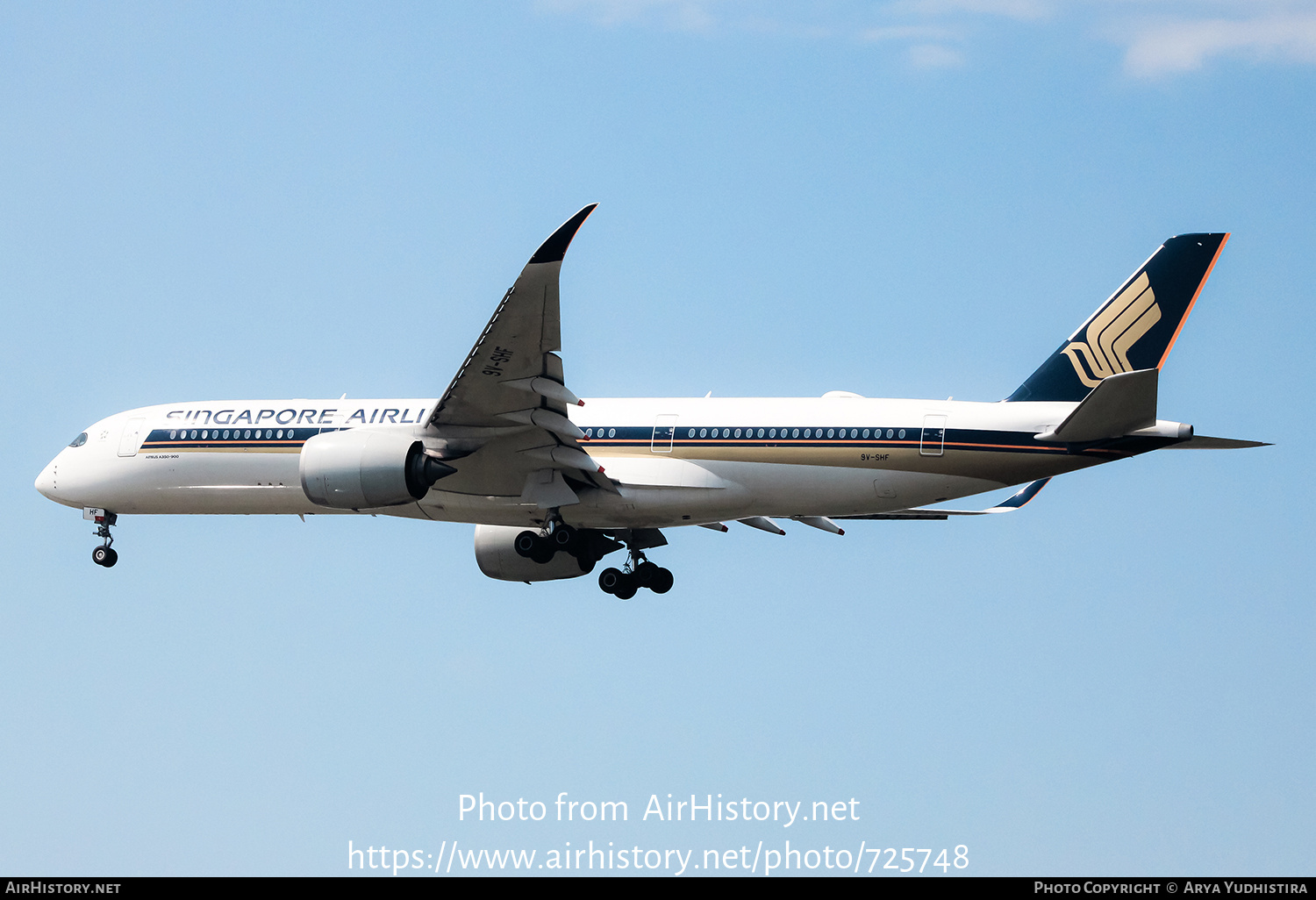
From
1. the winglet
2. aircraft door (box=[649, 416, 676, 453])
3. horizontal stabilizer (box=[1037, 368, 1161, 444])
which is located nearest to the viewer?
the winglet

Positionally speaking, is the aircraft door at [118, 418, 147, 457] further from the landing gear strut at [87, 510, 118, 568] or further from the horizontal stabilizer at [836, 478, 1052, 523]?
the horizontal stabilizer at [836, 478, 1052, 523]

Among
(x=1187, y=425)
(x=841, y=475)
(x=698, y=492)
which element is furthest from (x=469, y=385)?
(x=1187, y=425)

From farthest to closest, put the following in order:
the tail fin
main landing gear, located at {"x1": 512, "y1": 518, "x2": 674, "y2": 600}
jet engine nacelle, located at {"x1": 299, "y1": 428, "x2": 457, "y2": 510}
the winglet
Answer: main landing gear, located at {"x1": 512, "y1": 518, "x2": 674, "y2": 600}, the tail fin, jet engine nacelle, located at {"x1": 299, "y1": 428, "x2": 457, "y2": 510}, the winglet

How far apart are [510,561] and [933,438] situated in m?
10.9

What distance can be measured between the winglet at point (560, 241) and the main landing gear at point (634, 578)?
1129 cm

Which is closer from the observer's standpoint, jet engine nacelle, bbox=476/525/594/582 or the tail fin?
the tail fin

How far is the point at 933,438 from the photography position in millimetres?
28984

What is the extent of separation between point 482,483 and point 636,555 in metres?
5.45

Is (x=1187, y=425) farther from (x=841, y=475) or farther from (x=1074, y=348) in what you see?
(x=841, y=475)

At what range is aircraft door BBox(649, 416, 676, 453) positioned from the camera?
30891 millimetres

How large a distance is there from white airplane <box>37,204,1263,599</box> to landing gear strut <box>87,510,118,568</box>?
3.66ft

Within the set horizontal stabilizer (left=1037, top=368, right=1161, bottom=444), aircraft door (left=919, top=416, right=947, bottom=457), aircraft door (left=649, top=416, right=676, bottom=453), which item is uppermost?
aircraft door (left=649, top=416, right=676, bottom=453)

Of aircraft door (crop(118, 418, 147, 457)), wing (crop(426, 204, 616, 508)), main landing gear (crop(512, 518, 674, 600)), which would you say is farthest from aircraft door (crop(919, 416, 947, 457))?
aircraft door (crop(118, 418, 147, 457))

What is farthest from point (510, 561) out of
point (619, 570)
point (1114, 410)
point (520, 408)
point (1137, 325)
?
point (1137, 325)
